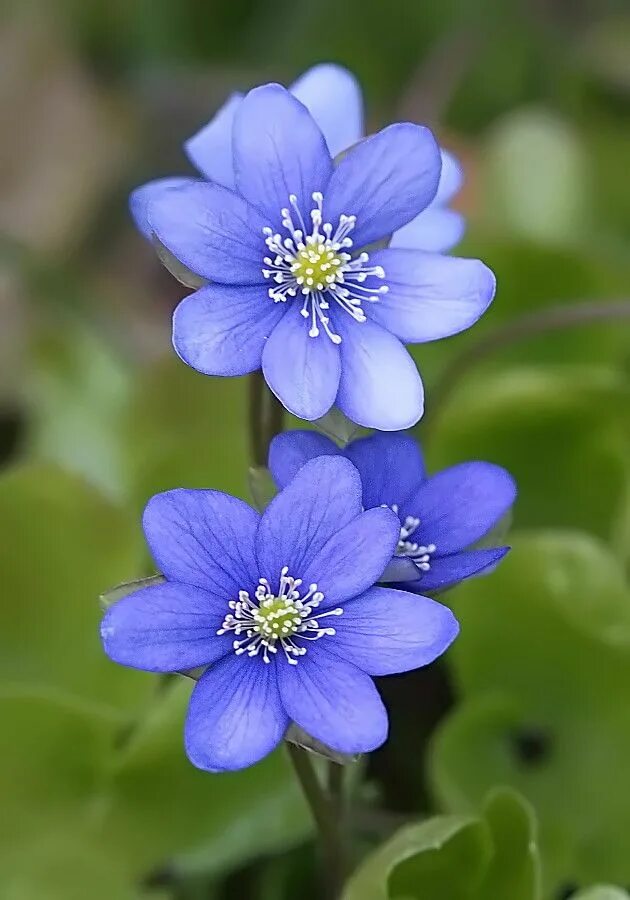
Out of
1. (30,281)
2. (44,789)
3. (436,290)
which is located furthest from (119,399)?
(436,290)

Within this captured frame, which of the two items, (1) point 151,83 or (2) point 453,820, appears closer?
(2) point 453,820

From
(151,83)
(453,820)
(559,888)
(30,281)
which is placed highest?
(151,83)

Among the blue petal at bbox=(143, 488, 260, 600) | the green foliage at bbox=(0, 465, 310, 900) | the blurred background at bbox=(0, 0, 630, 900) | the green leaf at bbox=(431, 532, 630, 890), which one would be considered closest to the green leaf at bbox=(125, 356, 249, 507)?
the blurred background at bbox=(0, 0, 630, 900)

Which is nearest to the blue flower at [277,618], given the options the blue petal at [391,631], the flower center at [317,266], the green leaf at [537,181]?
the blue petal at [391,631]

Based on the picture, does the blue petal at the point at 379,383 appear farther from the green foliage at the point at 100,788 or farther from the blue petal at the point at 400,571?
the green foliage at the point at 100,788

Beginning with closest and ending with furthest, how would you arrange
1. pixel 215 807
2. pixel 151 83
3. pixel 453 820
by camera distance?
pixel 453 820
pixel 215 807
pixel 151 83

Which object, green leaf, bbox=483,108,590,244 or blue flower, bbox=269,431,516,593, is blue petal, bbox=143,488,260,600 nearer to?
blue flower, bbox=269,431,516,593

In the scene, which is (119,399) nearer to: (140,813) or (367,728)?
(140,813)

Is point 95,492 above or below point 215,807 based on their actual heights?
above

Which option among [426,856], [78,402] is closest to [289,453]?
[426,856]
